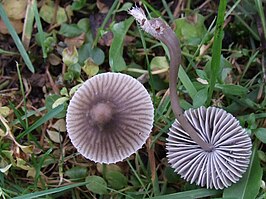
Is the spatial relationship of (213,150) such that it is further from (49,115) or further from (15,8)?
(15,8)

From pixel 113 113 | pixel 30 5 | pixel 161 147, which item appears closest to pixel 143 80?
pixel 161 147

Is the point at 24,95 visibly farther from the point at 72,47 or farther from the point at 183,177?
the point at 183,177

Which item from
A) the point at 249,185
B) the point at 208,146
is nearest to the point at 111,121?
the point at 208,146

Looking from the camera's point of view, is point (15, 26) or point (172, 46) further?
point (15, 26)

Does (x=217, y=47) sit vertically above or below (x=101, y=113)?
above

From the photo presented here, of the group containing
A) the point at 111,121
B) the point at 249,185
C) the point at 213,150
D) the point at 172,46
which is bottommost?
the point at 249,185

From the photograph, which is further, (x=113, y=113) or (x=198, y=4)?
(x=198, y=4)

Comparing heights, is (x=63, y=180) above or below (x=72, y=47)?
below

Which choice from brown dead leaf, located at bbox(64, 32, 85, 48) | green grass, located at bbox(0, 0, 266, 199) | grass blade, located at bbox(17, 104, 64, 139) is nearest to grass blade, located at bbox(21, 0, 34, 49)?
green grass, located at bbox(0, 0, 266, 199)
